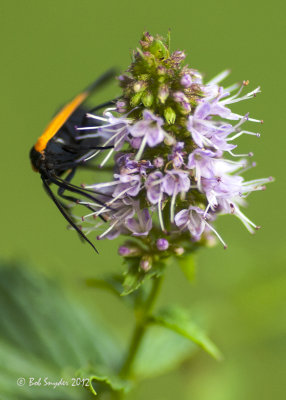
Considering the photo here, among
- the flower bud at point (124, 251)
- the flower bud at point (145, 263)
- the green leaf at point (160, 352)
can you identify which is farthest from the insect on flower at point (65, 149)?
the green leaf at point (160, 352)

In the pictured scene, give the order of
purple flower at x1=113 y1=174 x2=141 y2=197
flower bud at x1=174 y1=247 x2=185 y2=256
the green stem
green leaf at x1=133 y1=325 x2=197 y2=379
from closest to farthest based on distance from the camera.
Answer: purple flower at x1=113 y1=174 x2=141 y2=197 < flower bud at x1=174 y1=247 x2=185 y2=256 < the green stem < green leaf at x1=133 y1=325 x2=197 y2=379

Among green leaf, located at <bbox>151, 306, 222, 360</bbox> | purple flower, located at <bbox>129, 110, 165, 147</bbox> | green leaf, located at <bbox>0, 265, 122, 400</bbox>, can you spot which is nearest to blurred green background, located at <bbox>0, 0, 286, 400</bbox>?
green leaf, located at <bbox>0, 265, 122, 400</bbox>

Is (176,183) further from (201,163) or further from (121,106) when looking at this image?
(121,106)

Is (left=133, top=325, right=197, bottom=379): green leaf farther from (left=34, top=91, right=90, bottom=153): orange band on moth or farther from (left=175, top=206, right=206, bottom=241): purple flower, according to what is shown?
(left=34, top=91, right=90, bottom=153): orange band on moth

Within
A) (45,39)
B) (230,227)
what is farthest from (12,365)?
(45,39)

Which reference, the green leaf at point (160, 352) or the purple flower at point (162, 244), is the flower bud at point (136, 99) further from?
the green leaf at point (160, 352)

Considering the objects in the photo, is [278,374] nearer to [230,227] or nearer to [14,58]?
[230,227]
